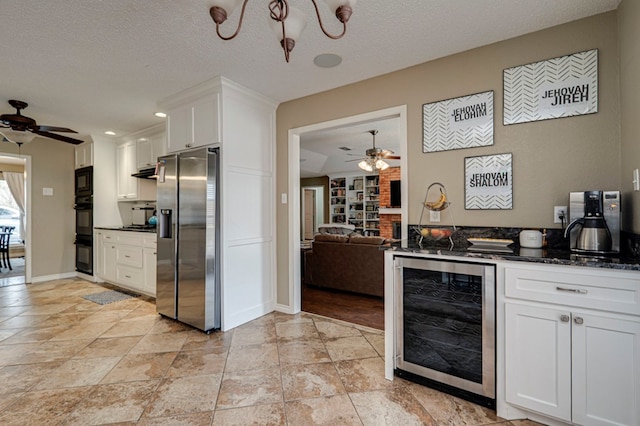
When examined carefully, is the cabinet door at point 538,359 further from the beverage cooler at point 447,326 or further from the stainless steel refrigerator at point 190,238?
the stainless steel refrigerator at point 190,238

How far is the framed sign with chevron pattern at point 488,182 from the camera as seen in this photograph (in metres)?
2.24

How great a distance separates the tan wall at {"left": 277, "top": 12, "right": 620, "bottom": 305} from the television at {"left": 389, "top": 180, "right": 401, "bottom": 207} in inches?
197

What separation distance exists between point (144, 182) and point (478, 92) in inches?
190

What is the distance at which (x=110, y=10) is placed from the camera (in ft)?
6.31

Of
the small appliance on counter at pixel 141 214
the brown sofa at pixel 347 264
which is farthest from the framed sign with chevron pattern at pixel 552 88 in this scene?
the small appliance on counter at pixel 141 214

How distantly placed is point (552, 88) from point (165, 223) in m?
3.66

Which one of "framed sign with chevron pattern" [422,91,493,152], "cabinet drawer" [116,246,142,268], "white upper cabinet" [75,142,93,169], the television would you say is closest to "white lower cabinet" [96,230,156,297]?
"cabinet drawer" [116,246,142,268]

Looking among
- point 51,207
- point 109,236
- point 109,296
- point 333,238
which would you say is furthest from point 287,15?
point 51,207

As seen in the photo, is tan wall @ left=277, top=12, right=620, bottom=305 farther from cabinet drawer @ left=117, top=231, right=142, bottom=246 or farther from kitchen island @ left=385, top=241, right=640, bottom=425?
cabinet drawer @ left=117, top=231, right=142, bottom=246

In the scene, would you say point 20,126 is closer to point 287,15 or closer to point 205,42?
point 205,42

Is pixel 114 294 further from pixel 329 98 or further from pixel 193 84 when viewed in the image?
Answer: pixel 329 98

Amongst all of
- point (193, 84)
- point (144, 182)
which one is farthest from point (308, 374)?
point (144, 182)

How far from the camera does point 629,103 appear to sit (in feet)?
5.79

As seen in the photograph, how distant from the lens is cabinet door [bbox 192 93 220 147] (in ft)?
9.84
